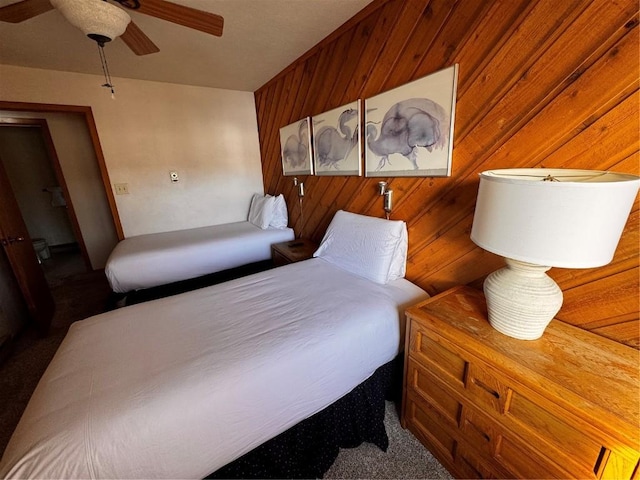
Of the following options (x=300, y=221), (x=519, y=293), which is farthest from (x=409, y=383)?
(x=300, y=221)

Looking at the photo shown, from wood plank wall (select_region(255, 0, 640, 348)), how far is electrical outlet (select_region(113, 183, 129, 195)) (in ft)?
8.95

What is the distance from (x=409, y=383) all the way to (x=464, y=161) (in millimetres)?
1169

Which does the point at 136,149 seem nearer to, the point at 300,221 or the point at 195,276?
the point at 195,276

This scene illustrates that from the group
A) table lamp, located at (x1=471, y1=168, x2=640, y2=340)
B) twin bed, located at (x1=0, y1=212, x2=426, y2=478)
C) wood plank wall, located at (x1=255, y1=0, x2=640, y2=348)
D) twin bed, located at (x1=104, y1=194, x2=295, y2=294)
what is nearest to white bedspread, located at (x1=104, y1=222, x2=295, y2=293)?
twin bed, located at (x1=104, y1=194, x2=295, y2=294)

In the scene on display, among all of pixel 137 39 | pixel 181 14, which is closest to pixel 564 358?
pixel 181 14

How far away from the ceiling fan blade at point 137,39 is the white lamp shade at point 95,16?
171 mm

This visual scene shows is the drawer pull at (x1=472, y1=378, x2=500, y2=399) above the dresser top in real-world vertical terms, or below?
below

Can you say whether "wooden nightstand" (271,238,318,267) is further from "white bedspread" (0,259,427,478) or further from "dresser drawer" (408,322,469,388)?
"dresser drawer" (408,322,469,388)

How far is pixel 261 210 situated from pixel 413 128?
2.21 metres

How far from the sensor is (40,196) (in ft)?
14.7

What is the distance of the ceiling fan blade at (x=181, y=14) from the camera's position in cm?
121

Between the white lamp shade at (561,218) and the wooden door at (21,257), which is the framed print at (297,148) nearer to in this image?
the white lamp shade at (561,218)

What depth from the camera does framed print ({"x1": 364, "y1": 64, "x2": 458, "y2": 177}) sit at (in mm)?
1333

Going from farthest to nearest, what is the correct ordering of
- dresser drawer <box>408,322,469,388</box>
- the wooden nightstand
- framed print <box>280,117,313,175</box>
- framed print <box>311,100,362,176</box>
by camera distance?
framed print <box>280,117,313,175</box> < the wooden nightstand < framed print <box>311,100,362,176</box> < dresser drawer <box>408,322,469,388</box>
